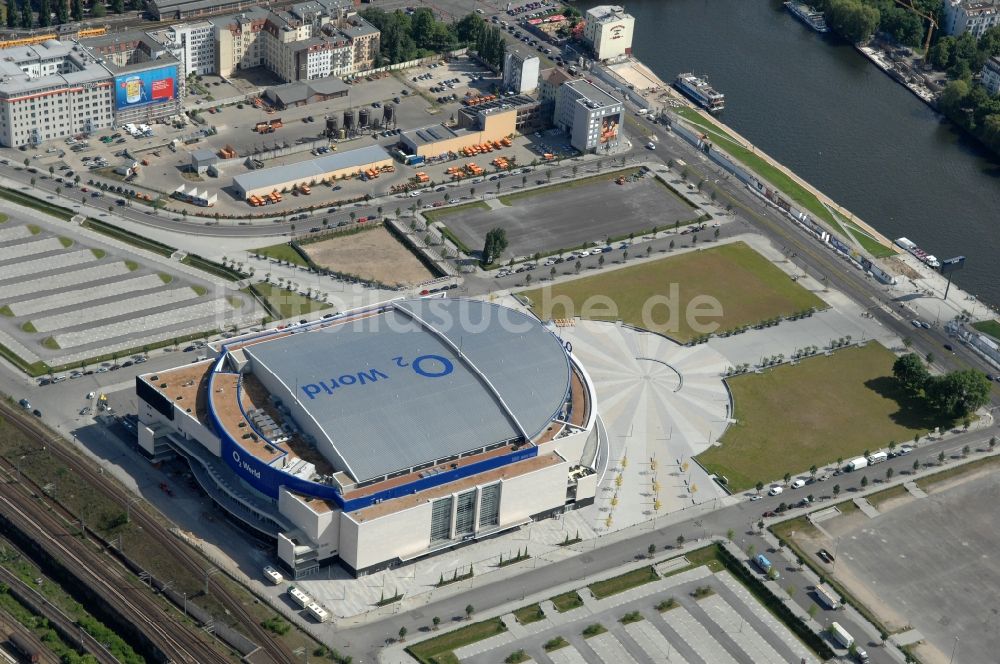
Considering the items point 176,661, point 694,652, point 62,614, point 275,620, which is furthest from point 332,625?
point 694,652

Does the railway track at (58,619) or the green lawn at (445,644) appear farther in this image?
the green lawn at (445,644)

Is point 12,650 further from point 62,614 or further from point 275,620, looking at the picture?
point 275,620

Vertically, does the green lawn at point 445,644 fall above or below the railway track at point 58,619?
below

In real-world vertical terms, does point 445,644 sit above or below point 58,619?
below

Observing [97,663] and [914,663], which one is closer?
[97,663]

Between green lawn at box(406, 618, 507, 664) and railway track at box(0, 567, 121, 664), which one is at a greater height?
railway track at box(0, 567, 121, 664)

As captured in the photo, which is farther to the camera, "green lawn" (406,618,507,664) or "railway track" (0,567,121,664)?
"green lawn" (406,618,507,664)

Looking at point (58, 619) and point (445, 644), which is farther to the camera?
point (445, 644)
